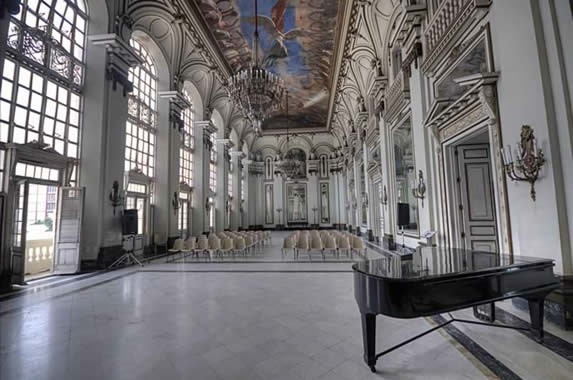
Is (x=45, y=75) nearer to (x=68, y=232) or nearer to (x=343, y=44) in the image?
(x=68, y=232)

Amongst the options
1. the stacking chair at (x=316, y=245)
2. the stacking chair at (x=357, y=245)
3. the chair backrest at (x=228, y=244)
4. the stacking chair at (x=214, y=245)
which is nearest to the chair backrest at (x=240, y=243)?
the chair backrest at (x=228, y=244)

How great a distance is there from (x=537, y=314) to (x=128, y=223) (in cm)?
788

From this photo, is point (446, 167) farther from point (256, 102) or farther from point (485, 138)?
point (256, 102)

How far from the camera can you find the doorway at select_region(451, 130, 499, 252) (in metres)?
4.92

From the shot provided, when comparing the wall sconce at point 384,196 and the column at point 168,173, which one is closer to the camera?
the wall sconce at point 384,196

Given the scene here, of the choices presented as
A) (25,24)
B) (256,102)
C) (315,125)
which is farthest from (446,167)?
(315,125)

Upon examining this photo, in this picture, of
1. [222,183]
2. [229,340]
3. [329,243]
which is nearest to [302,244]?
[329,243]

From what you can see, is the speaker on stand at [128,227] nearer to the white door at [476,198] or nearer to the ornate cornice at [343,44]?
the white door at [476,198]

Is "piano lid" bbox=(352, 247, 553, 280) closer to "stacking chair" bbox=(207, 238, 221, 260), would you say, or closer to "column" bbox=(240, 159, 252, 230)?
"stacking chair" bbox=(207, 238, 221, 260)

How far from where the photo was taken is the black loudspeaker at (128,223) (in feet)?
23.2

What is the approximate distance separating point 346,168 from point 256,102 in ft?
41.4

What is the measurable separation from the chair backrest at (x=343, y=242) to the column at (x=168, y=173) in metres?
5.85

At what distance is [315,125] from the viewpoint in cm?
2056

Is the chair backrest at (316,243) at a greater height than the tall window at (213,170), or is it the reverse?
the tall window at (213,170)
